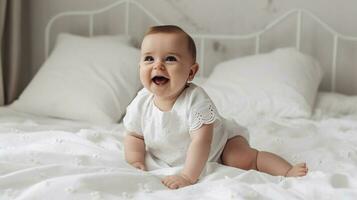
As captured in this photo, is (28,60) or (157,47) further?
(28,60)

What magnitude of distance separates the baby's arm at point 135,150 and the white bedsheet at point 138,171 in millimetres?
23

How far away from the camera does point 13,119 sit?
2.06m

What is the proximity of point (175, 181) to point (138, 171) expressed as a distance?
102 millimetres

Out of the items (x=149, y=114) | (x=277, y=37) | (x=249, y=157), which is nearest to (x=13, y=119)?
(x=149, y=114)

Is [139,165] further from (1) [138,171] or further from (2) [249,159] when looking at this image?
(2) [249,159]

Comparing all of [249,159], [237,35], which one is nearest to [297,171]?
[249,159]

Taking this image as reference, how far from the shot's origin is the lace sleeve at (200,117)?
4.22 feet

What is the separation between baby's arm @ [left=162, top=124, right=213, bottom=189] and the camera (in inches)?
46.8

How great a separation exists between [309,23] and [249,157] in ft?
4.28

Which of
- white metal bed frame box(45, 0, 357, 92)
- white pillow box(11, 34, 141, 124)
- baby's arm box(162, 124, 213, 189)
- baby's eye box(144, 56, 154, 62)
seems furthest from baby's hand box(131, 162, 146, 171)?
white metal bed frame box(45, 0, 357, 92)

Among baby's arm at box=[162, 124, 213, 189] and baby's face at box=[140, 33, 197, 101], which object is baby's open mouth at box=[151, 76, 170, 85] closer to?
baby's face at box=[140, 33, 197, 101]

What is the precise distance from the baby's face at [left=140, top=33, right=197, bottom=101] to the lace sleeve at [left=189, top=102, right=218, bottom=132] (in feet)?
0.22

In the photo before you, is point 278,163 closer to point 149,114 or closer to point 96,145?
point 149,114

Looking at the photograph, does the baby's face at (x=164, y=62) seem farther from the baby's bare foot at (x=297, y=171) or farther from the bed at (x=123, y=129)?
the baby's bare foot at (x=297, y=171)
